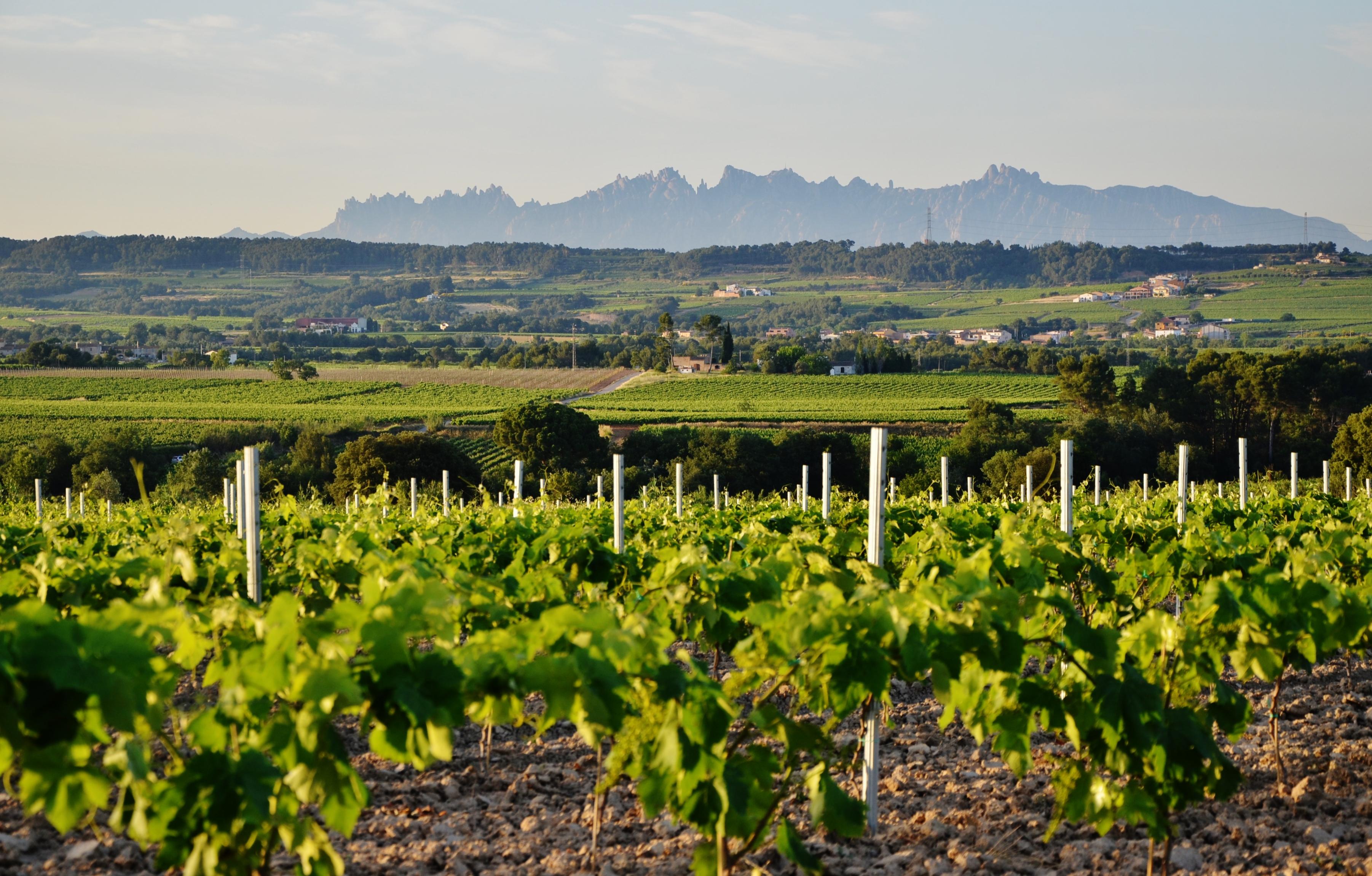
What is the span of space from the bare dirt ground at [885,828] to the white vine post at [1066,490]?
4.98ft

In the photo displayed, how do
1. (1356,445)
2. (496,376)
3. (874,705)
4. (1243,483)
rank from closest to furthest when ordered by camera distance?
(874,705) < (1243,483) < (1356,445) < (496,376)

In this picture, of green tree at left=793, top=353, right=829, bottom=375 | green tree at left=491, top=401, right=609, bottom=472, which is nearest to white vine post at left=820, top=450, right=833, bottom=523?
green tree at left=491, top=401, right=609, bottom=472

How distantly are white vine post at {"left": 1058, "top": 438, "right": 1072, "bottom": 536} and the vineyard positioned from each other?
222 mm

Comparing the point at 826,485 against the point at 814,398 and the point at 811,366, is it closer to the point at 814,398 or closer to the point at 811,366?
the point at 814,398

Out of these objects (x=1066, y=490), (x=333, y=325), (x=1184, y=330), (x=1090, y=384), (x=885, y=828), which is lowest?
(x=1090, y=384)

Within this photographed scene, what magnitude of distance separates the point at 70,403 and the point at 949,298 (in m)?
133

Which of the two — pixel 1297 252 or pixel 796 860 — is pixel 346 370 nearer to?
pixel 796 860

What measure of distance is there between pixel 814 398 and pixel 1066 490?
212 feet

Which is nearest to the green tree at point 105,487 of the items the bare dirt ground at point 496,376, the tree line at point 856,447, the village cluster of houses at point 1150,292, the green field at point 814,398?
the tree line at point 856,447

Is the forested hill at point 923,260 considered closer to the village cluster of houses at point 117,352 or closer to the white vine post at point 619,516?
the village cluster of houses at point 117,352

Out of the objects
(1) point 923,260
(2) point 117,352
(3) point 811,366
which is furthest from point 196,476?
(1) point 923,260

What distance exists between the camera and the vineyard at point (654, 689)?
2.41 metres

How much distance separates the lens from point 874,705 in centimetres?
386

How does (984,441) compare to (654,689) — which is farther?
(984,441)
